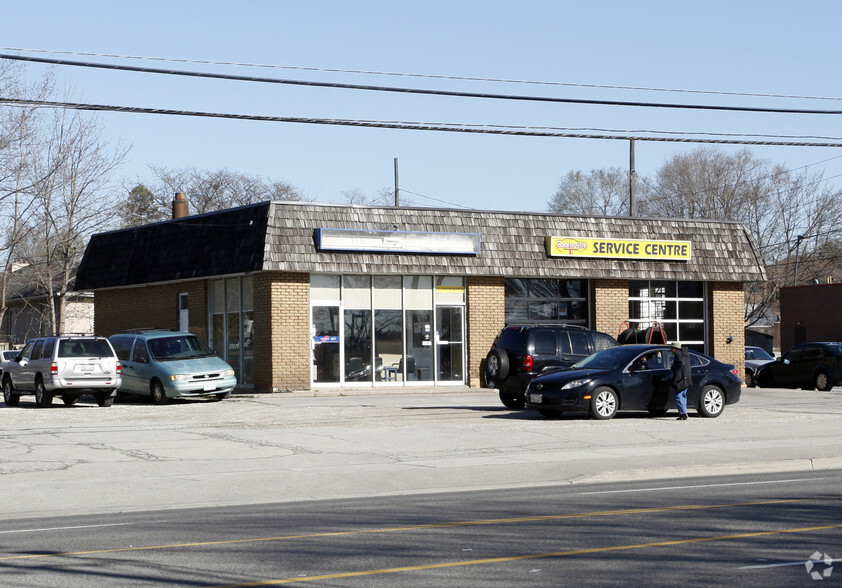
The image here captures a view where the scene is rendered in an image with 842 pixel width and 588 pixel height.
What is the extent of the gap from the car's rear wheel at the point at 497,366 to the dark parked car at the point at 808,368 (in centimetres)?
1502

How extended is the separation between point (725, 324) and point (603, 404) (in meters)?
16.0

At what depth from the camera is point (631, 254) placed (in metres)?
34.0

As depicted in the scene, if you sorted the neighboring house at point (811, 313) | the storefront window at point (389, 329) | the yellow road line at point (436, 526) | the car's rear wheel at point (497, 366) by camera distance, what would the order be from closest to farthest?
1. the yellow road line at point (436, 526)
2. the car's rear wheel at point (497, 366)
3. the storefront window at point (389, 329)
4. the neighboring house at point (811, 313)

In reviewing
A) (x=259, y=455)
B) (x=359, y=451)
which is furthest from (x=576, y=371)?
(x=259, y=455)

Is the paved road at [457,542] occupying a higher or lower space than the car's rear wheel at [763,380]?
higher

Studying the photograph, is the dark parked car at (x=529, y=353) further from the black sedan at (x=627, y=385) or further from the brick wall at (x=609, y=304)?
the brick wall at (x=609, y=304)

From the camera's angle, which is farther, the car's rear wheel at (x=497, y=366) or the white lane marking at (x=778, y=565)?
the car's rear wheel at (x=497, y=366)

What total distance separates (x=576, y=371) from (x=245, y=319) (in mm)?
12968

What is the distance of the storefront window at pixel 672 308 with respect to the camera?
34.7 m

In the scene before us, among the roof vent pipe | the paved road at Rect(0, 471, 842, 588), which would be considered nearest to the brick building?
the roof vent pipe

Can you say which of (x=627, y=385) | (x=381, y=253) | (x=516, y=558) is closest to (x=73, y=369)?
(x=381, y=253)

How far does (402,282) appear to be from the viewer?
31266 mm

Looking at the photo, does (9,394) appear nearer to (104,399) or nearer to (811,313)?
(104,399)

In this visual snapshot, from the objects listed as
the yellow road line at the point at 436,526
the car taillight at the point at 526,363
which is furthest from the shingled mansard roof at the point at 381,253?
the yellow road line at the point at 436,526
